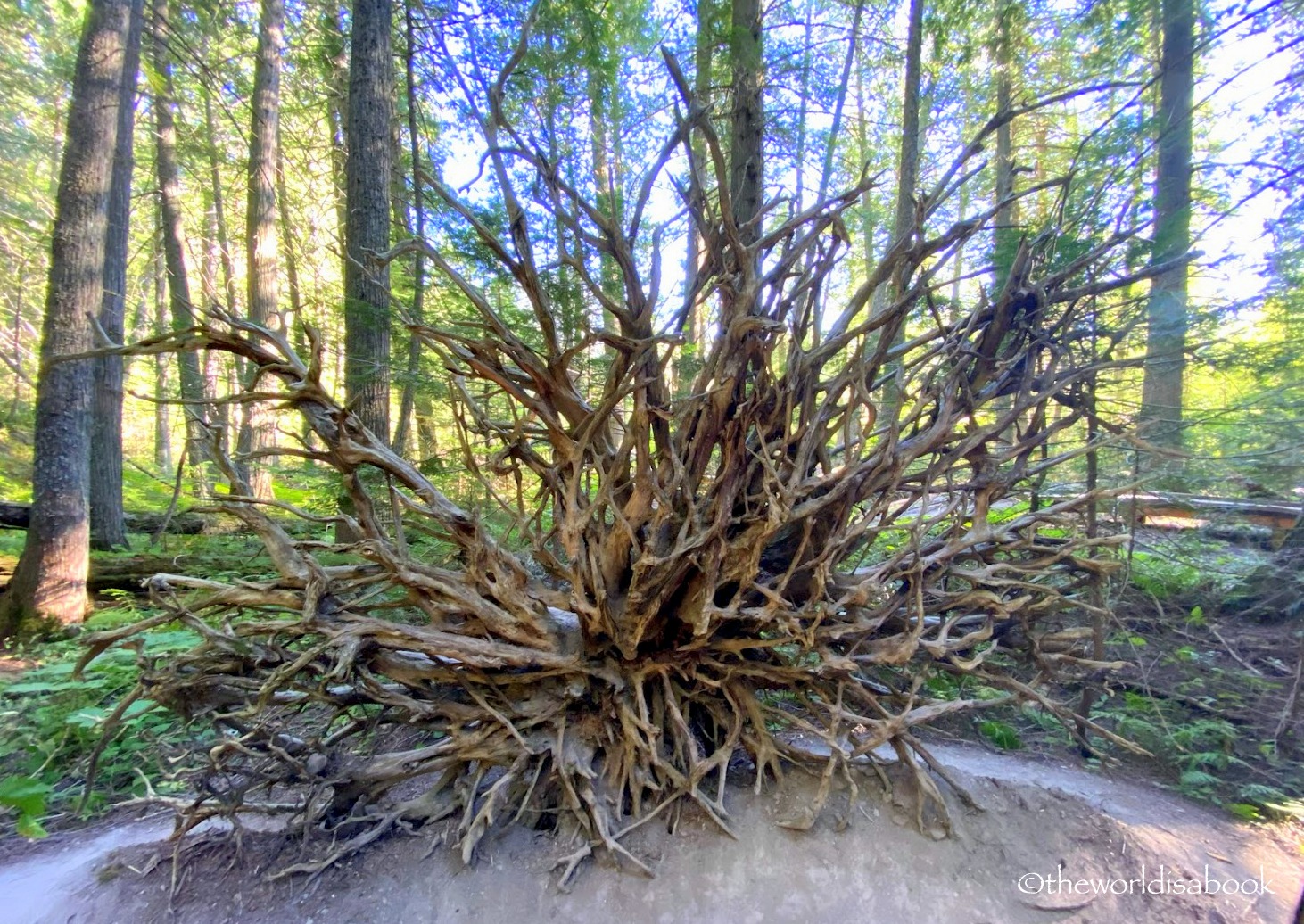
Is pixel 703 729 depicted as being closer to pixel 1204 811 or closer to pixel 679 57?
pixel 1204 811

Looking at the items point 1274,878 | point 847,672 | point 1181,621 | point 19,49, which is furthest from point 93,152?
point 19,49

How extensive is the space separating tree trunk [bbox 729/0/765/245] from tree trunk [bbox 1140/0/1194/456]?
7.41ft

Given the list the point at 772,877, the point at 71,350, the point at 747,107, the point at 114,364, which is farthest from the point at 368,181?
the point at 772,877

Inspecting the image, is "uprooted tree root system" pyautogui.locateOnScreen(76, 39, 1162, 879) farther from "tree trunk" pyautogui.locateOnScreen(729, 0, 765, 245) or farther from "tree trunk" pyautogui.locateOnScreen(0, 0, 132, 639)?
"tree trunk" pyautogui.locateOnScreen(0, 0, 132, 639)

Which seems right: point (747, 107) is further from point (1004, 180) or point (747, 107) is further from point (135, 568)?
point (135, 568)

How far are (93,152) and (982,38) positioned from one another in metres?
8.43

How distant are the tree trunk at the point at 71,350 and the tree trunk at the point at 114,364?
45 cm

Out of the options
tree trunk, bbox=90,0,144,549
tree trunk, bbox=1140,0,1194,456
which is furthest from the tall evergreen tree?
Answer: tree trunk, bbox=1140,0,1194,456

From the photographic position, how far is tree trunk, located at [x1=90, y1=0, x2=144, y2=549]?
20.5ft

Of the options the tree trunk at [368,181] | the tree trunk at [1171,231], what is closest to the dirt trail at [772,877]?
the tree trunk at [1171,231]

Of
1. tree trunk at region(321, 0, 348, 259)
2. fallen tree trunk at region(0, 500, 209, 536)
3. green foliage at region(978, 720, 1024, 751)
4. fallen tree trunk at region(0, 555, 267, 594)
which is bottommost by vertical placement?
green foliage at region(978, 720, 1024, 751)

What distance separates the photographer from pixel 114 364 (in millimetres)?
6883

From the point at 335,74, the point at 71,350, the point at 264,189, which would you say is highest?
the point at 335,74

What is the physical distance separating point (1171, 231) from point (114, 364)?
9.96 m
